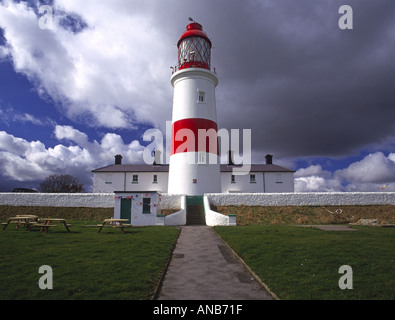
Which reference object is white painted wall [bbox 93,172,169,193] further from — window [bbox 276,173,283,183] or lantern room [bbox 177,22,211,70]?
lantern room [bbox 177,22,211,70]

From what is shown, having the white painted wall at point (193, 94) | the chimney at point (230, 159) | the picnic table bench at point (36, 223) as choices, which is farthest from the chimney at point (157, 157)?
the picnic table bench at point (36, 223)

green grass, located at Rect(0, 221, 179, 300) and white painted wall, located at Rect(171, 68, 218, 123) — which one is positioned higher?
white painted wall, located at Rect(171, 68, 218, 123)

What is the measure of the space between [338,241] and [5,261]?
10.3 m

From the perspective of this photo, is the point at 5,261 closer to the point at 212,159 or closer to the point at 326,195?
the point at 212,159

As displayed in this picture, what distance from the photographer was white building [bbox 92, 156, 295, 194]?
32719 millimetres

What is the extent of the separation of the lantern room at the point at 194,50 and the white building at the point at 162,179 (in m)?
13.8

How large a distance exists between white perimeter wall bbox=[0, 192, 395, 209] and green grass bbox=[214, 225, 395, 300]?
1218cm

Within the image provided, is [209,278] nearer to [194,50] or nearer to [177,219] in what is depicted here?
[177,219]

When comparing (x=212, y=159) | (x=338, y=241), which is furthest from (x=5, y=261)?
(x=212, y=159)

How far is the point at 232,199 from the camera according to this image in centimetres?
2239

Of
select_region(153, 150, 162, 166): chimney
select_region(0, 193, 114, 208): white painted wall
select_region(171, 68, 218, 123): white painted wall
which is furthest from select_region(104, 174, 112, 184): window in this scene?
select_region(171, 68, 218, 123): white painted wall

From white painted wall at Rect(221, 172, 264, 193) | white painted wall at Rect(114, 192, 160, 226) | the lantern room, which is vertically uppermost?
the lantern room

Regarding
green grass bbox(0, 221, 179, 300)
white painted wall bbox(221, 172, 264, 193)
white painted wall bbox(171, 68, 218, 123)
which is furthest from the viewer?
white painted wall bbox(221, 172, 264, 193)
